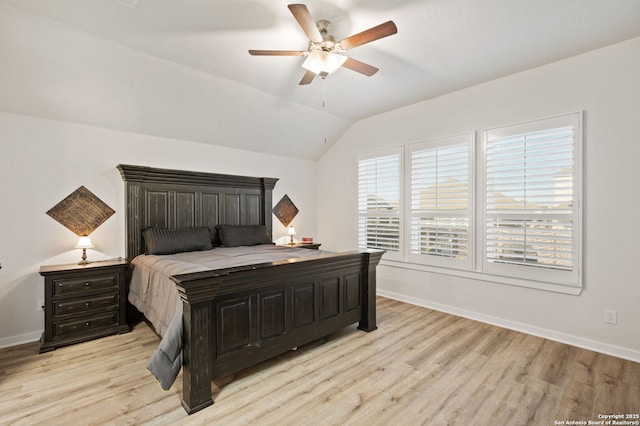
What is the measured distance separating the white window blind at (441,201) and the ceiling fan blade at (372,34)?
7.11 ft

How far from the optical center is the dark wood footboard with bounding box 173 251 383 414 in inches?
78.4

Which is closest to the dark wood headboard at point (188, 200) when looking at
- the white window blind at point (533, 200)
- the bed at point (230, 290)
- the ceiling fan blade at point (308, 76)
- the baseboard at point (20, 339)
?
the bed at point (230, 290)

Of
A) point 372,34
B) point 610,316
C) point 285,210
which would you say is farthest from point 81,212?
point 610,316

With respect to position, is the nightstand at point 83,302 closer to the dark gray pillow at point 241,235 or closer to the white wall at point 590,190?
the dark gray pillow at point 241,235

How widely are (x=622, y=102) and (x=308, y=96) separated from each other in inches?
130

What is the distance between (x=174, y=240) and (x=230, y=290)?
1.88 m

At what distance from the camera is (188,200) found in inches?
164

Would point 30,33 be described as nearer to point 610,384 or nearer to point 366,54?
point 366,54

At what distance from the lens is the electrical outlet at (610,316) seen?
280 cm

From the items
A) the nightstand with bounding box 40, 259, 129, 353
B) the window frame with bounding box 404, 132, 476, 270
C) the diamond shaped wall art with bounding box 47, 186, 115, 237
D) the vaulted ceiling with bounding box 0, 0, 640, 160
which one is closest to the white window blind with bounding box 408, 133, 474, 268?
the window frame with bounding box 404, 132, 476, 270

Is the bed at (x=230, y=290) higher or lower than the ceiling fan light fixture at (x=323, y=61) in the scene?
lower

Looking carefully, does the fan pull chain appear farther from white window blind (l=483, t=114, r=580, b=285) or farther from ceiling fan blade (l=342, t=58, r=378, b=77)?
white window blind (l=483, t=114, r=580, b=285)

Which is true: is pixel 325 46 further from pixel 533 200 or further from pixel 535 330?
pixel 535 330

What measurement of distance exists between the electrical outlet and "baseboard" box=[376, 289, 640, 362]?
0.22 metres
